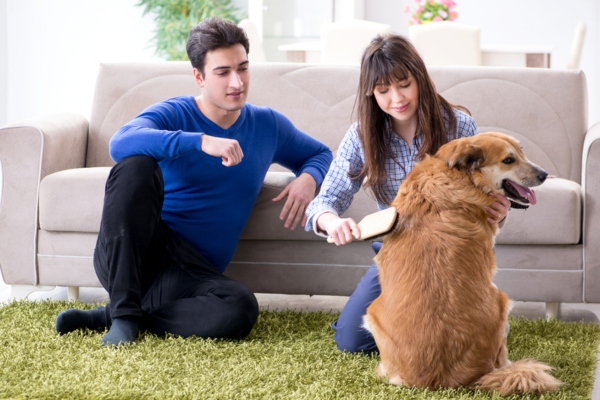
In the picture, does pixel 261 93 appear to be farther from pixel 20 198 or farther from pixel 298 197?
pixel 20 198

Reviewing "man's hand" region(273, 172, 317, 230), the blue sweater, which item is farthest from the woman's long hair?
the blue sweater

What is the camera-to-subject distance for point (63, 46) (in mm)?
6793

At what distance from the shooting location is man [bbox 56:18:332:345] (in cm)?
215

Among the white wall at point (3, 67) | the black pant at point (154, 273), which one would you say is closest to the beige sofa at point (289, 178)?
the black pant at point (154, 273)

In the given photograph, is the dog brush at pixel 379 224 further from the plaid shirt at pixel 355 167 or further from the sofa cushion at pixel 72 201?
the sofa cushion at pixel 72 201

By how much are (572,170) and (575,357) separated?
1165 mm

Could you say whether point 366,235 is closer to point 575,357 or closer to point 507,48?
point 575,357

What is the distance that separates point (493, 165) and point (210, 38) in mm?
1009

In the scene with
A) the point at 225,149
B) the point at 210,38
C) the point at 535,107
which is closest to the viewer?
the point at 225,149

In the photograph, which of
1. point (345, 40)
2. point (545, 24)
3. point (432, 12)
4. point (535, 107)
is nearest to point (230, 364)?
point (535, 107)

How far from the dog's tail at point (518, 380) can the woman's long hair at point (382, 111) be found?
0.62m

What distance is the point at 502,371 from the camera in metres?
1.70

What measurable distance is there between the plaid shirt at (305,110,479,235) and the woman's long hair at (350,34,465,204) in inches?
0.9

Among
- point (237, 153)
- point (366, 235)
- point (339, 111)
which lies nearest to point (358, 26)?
point (339, 111)
